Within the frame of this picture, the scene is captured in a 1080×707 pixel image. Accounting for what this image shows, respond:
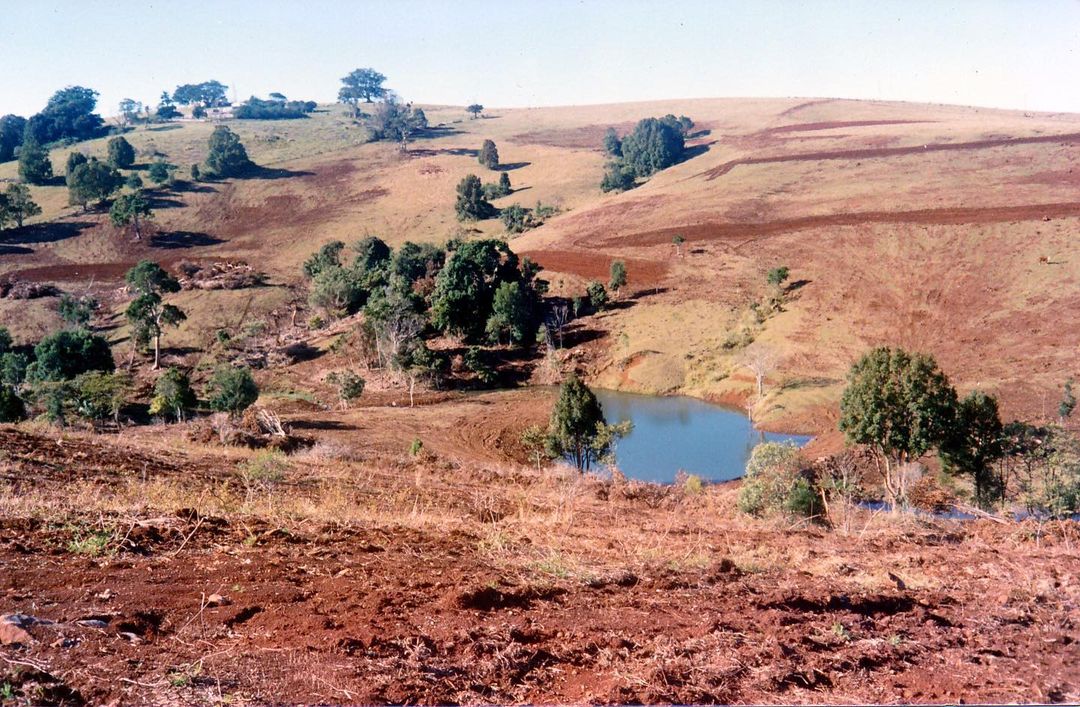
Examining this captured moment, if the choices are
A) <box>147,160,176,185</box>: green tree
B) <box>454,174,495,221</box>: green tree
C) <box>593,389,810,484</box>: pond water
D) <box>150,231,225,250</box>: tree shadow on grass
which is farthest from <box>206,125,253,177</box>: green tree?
<box>593,389,810,484</box>: pond water

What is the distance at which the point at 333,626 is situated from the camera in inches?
183

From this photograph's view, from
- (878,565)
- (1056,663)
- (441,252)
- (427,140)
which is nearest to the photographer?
(1056,663)

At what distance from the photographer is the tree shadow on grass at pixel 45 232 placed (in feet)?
184

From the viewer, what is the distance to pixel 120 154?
71.6 metres

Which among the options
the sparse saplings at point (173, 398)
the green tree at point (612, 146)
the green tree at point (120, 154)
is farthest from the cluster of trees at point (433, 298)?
the green tree at point (120, 154)

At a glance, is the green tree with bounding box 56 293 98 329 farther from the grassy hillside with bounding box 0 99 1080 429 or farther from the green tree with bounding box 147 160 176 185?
the green tree with bounding box 147 160 176 185

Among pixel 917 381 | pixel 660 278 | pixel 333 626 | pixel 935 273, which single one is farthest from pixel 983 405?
pixel 660 278

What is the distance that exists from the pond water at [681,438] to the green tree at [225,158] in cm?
5719

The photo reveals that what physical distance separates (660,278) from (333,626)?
38.4 m

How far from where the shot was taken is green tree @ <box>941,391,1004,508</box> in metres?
16.3

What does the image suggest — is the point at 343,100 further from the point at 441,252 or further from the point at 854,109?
the point at 441,252

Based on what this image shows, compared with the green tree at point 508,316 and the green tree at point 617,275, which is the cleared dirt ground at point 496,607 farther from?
the green tree at point 617,275

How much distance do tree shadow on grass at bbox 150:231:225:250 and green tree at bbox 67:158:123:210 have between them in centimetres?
789

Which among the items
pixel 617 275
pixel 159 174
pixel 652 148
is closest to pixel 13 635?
pixel 617 275
